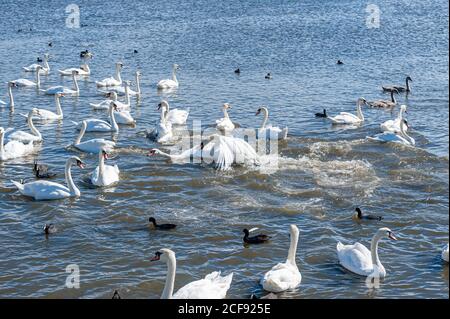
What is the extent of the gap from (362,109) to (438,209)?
972cm

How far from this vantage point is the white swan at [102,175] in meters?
17.8

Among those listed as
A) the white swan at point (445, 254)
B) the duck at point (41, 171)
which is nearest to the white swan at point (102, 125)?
the duck at point (41, 171)

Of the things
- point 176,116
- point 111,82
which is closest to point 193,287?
point 176,116

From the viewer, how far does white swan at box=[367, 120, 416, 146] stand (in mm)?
20906

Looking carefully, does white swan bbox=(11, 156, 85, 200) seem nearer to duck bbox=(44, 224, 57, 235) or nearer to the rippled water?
the rippled water

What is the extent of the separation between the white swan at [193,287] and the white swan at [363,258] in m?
2.27

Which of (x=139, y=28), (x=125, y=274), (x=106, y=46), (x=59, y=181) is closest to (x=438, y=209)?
(x=125, y=274)

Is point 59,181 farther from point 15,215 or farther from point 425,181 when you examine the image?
point 425,181

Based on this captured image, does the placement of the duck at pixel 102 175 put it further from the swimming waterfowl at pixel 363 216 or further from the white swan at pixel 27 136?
the swimming waterfowl at pixel 363 216

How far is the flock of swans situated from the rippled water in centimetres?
27

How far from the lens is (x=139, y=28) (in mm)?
43281

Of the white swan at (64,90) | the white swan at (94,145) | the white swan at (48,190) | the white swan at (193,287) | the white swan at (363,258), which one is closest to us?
the white swan at (193,287)

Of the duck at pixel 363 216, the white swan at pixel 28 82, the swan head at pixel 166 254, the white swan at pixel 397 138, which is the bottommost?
the duck at pixel 363 216

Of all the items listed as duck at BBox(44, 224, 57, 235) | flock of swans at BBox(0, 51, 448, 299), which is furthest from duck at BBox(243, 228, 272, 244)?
duck at BBox(44, 224, 57, 235)
